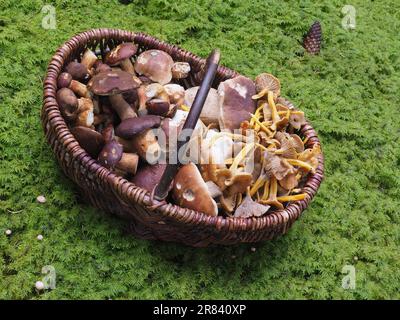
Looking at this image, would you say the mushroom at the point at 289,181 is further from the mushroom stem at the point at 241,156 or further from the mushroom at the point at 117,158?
the mushroom at the point at 117,158

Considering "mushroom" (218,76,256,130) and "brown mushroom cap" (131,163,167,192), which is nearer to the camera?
"brown mushroom cap" (131,163,167,192)

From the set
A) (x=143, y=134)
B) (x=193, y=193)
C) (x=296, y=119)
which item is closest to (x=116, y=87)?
(x=143, y=134)

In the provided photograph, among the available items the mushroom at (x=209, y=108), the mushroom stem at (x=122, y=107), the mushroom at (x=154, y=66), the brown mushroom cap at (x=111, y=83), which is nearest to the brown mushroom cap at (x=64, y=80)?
the brown mushroom cap at (x=111, y=83)

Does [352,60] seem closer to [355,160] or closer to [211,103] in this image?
[355,160]

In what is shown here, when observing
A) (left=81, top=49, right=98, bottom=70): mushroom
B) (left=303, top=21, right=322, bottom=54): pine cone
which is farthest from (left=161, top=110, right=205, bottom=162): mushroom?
(left=303, top=21, right=322, bottom=54): pine cone

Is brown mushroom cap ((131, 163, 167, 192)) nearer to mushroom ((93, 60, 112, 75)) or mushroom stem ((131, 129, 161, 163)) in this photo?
mushroom stem ((131, 129, 161, 163))
